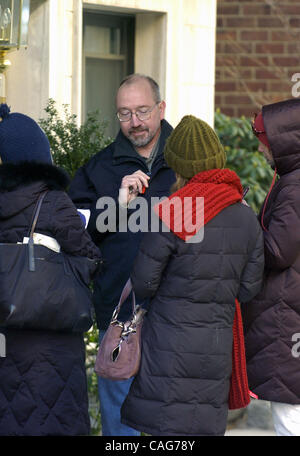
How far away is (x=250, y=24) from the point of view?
8.88 m

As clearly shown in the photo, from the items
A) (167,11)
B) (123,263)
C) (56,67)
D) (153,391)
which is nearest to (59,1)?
(56,67)

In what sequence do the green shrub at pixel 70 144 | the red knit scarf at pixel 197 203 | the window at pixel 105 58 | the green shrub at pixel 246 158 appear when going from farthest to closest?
the green shrub at pixel 246 158 < the window at pixel 105 58 < the green shrub at pixel 70 144 < the red knit scarf at pixel 197 203

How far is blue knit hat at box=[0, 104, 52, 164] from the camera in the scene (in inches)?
149

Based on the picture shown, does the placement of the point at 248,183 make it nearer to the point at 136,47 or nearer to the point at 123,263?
the point at 136,47

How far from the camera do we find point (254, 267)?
3666 millimetres

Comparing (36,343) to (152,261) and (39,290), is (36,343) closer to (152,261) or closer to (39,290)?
(39,290)

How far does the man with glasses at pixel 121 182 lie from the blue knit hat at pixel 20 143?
613 millimetres

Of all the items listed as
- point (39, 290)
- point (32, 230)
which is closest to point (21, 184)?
point (32, 230)

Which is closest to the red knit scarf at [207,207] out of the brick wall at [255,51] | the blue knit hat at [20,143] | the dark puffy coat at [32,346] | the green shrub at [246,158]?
the dark puffy coat at [32,346]

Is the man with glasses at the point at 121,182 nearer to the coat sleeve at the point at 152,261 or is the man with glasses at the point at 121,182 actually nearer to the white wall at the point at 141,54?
the coat sleeve at the point at 152,261

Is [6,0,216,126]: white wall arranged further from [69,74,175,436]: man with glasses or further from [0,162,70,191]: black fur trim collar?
[0,162,70,191]: black fur trim collar

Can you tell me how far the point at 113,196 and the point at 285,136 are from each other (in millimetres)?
915

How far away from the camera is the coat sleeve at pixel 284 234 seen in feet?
12.3

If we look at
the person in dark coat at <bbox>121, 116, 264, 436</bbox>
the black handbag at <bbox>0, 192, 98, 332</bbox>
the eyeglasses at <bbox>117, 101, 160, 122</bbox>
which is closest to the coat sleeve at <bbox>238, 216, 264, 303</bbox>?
the person in dark coat at <bbox>121, 116, 264, 436</bbox>
